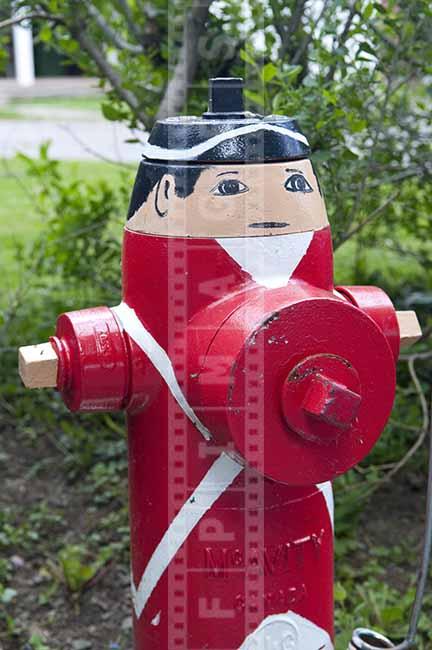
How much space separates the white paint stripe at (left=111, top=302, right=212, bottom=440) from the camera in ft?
4.52

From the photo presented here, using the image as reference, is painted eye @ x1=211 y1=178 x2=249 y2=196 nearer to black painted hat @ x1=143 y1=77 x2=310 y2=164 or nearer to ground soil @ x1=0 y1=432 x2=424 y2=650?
black painted hat @ x1=143 y1=77 x2=310 y2=164

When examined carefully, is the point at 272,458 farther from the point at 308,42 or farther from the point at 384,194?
the point at 384,194

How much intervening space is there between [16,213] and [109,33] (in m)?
2.73

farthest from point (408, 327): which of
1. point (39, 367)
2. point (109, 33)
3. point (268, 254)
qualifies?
point (109, 33)

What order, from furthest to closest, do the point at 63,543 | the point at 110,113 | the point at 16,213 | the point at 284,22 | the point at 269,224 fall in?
the point at 16,213
the point at 63,543
the point at 110,113
the point at 284,22
the point at 269,224

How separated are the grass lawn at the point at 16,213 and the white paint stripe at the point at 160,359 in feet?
5.55

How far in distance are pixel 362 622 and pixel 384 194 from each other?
1.16 m

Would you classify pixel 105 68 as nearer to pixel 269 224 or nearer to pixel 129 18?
pixel 129 18

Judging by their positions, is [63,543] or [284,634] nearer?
[284,634]

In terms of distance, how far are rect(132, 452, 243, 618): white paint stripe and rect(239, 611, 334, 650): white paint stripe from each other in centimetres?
17

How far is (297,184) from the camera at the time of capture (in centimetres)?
136

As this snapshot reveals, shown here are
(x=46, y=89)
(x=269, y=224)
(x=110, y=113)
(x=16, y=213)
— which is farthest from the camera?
(x=46, y=89)

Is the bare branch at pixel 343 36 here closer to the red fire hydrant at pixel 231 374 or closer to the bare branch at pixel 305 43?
the bare branch at pixel 305 43

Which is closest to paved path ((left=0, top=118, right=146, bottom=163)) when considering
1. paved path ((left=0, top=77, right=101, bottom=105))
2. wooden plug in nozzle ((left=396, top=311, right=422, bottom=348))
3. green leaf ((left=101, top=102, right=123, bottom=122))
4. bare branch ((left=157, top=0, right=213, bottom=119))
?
paved path ((left=0, top=77, right=101, bottom=105))
